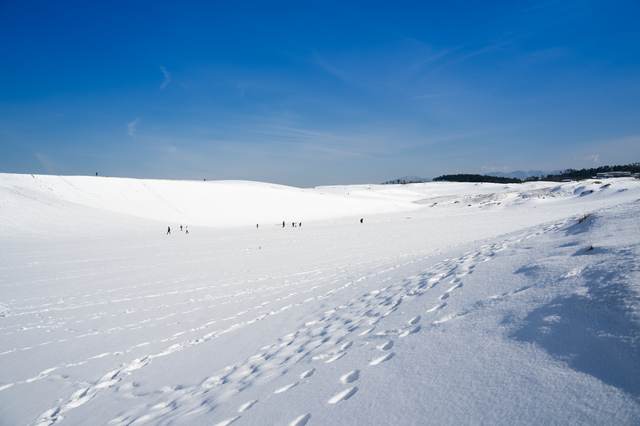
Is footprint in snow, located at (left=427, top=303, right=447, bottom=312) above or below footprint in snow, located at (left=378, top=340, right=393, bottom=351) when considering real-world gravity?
above

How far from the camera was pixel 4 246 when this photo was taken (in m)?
15.3

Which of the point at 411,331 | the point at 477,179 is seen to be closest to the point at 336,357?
the point at 411,331

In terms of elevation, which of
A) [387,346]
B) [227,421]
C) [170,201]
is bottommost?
[227,421]

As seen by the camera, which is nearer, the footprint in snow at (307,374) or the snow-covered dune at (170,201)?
the footprint in snow at (307,374)

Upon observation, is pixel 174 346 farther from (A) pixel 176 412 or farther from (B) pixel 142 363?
(A) pixel 176 412

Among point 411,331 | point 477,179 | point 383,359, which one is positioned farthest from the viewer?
point 477,179

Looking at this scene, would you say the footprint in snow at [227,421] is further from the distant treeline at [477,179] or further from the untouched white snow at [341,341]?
the distant treeline at [477,179]

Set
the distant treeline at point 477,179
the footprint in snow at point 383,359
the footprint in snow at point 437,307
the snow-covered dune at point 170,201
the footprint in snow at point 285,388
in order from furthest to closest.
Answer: the distant treeline at point 477,179 < the snow-covered dune at point 170,201 < the footprint in snow at point 437,307 < the footprint in snow at point 383,359 < the footprint in snow at point 285,388

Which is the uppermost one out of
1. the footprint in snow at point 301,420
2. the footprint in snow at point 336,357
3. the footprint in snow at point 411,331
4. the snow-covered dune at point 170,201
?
the snow-covered dune at point 170,201

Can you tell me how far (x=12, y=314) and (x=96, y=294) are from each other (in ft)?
4.86

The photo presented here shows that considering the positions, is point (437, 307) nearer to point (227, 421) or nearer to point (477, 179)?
point (227, 421)

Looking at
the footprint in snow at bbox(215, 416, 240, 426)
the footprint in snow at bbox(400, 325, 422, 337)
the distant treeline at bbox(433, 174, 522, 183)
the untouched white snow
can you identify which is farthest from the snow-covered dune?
the distant treeline at bbox(433, 174, 522, 183)

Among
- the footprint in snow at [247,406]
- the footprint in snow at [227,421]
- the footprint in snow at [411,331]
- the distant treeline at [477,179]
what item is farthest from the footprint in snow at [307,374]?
the distant treeline at [477,179]

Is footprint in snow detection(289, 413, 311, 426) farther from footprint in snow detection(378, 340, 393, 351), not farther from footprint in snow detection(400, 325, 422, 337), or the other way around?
footprint in snow detection(400, 325, 422, 337)
